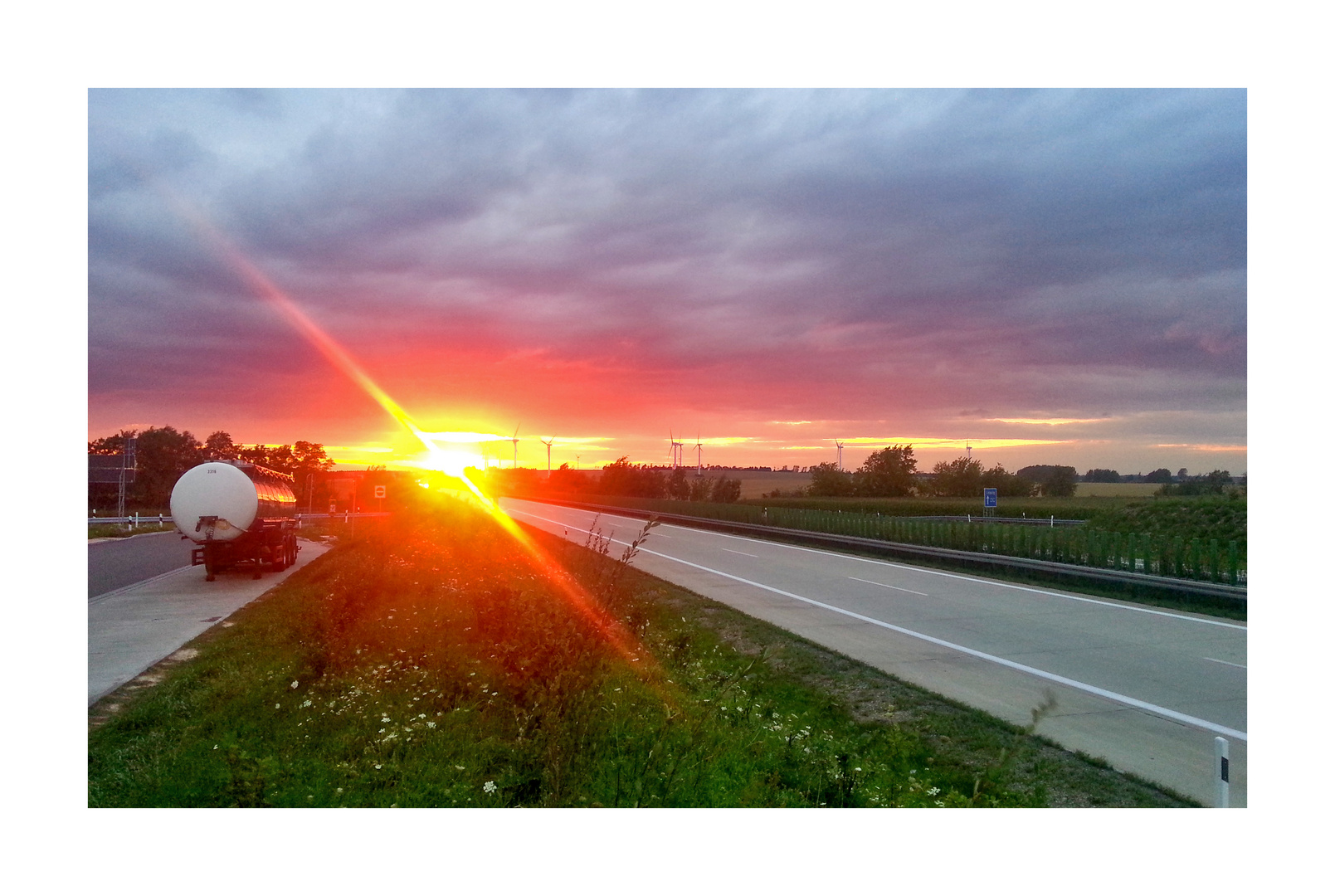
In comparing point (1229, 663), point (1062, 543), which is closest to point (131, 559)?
point (1062, 543)

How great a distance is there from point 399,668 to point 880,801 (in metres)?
5.52

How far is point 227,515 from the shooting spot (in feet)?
67.1

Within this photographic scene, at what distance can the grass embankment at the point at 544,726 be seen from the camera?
6078 mm

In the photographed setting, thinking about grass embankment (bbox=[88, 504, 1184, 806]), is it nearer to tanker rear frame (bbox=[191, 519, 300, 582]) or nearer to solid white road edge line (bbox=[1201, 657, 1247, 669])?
solid white road edge line (bbox=[1201, 657, 1247, 669])

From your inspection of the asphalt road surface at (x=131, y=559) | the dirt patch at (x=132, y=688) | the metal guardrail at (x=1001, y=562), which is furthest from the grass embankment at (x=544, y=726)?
the asphalt road surface at (x=131, y=559)

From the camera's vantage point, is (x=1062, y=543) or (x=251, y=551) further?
(x=1062, y=543)

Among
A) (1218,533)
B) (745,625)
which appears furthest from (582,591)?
(1218,533)

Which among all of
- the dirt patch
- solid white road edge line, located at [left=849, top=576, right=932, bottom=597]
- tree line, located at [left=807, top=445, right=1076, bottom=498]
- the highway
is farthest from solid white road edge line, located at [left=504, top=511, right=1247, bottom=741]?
tree line, located at [left=807, top=445, right=1076, bottom=498]

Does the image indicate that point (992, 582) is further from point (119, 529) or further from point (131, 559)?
point (119, 529)

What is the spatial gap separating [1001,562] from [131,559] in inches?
1003

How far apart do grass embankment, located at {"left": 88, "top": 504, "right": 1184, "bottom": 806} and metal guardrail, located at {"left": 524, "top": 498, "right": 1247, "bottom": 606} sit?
1903mm

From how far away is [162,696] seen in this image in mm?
9047

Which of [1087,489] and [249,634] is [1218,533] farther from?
[249,634]

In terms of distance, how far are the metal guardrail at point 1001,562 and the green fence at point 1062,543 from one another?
1.80 ft
